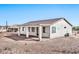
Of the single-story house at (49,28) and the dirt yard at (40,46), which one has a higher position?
the single-story house at (49,28)

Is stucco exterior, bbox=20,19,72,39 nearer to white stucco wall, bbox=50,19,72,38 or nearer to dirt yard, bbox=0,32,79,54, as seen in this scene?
white stucco wall, bbox=50,19,72,38

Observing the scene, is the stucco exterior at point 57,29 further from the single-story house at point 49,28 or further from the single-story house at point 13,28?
the single-story house at point 13,28

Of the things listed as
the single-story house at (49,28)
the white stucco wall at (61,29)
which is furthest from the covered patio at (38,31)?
the white stucco wall at (61,29)

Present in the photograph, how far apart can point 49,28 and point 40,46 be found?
0.47 m

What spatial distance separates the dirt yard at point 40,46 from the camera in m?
5.83

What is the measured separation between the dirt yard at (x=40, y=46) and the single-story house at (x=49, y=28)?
0.14 meters

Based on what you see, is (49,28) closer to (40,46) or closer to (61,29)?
(61,29)

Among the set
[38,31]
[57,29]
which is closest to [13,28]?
[38,31]

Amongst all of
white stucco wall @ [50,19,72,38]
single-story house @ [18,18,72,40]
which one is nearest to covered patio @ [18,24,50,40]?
single-story house @ [18,18,72,40]
